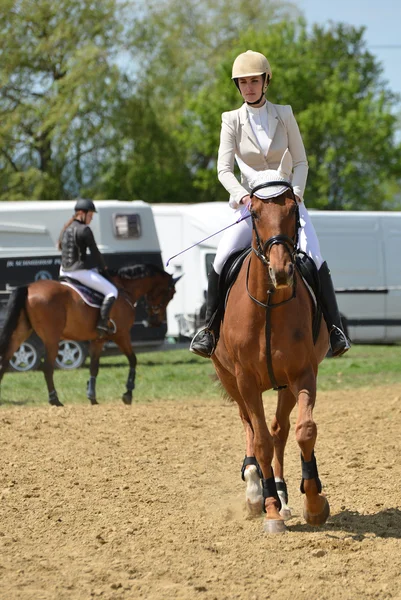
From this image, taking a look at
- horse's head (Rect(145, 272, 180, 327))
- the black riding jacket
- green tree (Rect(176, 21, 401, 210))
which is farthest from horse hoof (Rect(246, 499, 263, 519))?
green tree (Rect(176, 21, 401, 210))

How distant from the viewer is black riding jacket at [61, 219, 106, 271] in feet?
50.5

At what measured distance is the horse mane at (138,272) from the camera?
17.3 m

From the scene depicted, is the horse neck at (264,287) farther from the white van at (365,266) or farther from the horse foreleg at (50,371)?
the white van at (365,266)

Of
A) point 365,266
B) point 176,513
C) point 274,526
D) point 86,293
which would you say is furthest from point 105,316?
point 365,266

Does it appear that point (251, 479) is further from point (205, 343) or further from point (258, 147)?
point (258, 147)

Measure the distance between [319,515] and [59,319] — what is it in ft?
30.6

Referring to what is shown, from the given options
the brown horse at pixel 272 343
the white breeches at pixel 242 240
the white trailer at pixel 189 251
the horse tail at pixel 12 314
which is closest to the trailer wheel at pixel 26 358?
the white trailer at pixel 189 251

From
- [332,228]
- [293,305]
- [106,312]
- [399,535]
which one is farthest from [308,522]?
[332,228]

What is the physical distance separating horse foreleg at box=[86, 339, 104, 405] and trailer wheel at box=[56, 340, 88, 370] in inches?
234

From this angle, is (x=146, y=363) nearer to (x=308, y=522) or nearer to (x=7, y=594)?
(x=308, y=522)

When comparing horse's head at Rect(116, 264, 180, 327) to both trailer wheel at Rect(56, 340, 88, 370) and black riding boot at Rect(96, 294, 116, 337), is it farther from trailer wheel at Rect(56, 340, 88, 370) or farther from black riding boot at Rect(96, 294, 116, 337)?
trailer wheel at Rect(56, 340, 88, 370)

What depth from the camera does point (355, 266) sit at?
25.6m

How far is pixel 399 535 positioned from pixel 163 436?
4766mm

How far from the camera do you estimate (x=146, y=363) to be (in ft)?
79.4
